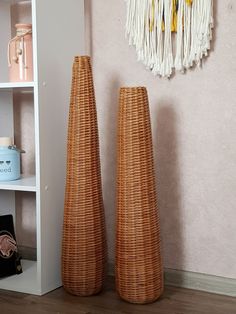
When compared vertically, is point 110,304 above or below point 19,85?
below

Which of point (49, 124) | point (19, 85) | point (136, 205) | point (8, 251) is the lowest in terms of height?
point (8, 251)

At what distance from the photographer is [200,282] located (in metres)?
1.77

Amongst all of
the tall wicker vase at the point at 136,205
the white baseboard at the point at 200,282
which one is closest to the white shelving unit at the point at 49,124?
the tall wicker vase at the point at 136,205

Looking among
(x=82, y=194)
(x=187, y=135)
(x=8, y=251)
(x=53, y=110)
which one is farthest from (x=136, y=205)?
(x=8, y=251)

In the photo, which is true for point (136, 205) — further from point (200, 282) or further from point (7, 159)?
point (7, 159)

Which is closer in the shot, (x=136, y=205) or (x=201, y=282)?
(x=136, y=205)

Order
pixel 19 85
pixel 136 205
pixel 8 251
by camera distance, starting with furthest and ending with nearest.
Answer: pixel 8 251 < pixel 19 85 < pixel 136 205

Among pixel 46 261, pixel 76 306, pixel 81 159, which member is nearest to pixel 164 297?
pixel 76 306

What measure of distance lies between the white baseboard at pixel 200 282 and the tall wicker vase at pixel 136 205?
185 mm

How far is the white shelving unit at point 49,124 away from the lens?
169 centimetres

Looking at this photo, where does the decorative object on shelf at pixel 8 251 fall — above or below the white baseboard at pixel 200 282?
above

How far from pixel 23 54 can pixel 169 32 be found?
0.50m

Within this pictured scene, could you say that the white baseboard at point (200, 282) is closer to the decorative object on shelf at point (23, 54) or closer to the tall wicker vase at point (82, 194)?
the tall wicker vase at point (82, 194)

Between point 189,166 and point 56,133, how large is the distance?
0.47 meters
